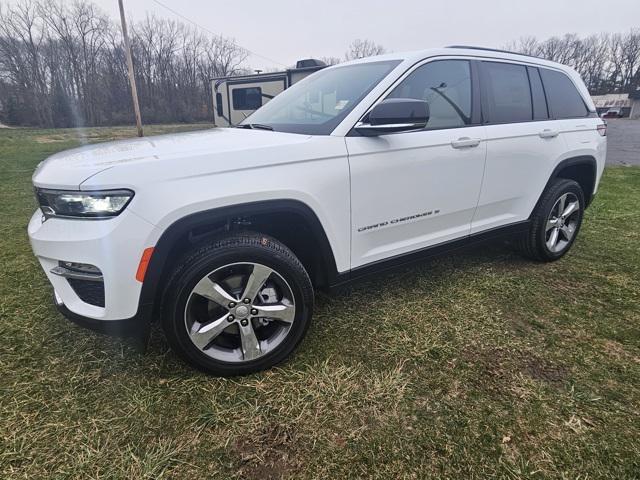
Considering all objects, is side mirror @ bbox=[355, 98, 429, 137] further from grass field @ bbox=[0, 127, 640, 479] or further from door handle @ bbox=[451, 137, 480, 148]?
grass field @ bbox=[0, 127, 640, 479]

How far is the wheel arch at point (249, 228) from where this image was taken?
1838mm

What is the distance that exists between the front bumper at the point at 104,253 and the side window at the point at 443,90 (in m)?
1.77

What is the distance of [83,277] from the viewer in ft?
5.93

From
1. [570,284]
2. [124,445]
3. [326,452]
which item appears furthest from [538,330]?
[124,445]

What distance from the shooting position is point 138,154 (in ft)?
6.33

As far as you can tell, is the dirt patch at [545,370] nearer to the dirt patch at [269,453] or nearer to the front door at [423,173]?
the front door at [423,173]

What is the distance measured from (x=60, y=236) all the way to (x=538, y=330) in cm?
279

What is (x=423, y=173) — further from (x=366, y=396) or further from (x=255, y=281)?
(x=366, y=396)

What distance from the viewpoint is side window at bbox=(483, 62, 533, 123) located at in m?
2.99

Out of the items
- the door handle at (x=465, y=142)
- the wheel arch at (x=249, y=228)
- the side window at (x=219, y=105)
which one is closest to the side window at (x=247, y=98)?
the side window at (x=219, y=105)

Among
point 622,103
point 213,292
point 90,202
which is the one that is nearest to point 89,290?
point 90,202

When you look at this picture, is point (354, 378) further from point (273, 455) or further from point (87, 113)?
point (87, 113)

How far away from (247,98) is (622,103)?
66.2 meters

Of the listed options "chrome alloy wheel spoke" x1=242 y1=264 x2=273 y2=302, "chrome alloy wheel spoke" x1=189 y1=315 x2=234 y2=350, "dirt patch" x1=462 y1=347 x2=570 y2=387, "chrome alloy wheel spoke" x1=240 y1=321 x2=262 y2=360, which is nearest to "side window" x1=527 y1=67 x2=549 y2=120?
"dirt patch" x1=462 y1=347 x2=570 y2=387
